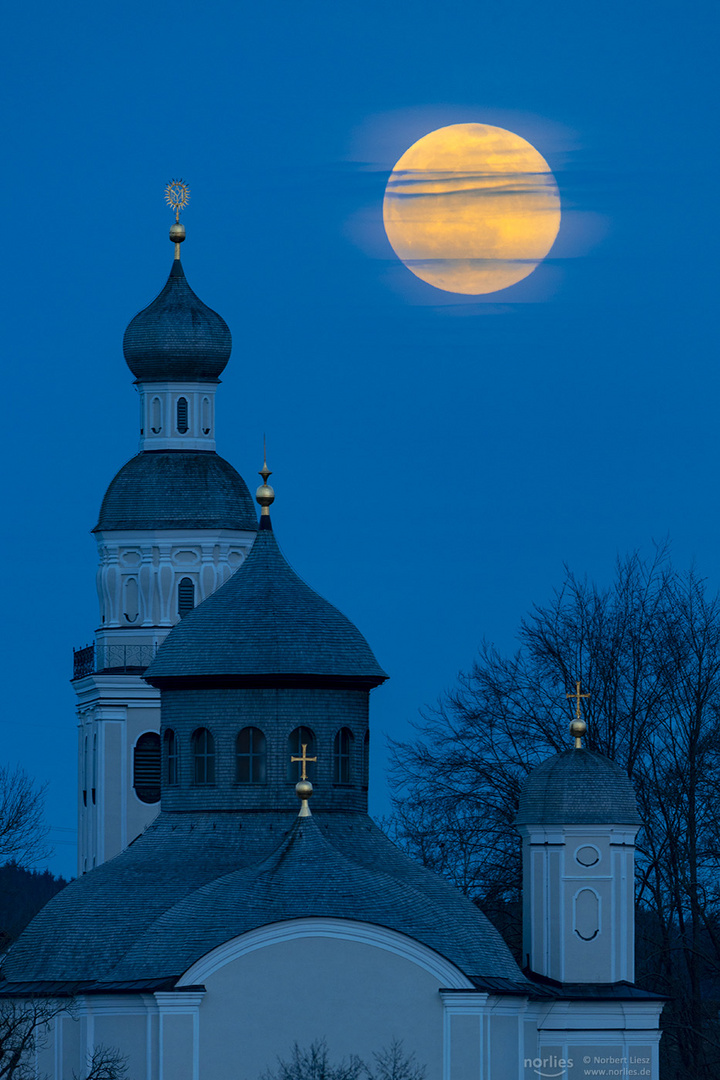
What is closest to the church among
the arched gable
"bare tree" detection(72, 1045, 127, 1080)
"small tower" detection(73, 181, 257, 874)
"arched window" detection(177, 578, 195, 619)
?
the arched gable

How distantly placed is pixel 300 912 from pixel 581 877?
20.6 ft

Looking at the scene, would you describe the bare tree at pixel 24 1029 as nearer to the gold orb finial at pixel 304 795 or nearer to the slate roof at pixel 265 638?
the gold orb finial at pixel 304 795

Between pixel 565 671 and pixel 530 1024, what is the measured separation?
16352 millimetres

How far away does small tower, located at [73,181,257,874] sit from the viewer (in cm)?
8112

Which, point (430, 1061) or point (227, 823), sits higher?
point (227, 823)

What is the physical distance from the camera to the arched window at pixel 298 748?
60.8 metres

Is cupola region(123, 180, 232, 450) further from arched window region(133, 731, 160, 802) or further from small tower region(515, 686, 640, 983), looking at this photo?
small tower region(515, 686, 640, 983)

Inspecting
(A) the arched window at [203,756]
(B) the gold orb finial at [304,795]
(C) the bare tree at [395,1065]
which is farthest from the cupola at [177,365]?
(C) the bare tree at [395,1065]

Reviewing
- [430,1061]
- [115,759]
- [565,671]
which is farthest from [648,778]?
→ [430,1061]

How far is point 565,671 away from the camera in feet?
243

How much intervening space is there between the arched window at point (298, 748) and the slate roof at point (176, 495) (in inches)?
808

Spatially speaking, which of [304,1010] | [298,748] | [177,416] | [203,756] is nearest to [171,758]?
[203,756]

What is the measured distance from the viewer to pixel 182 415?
270ft

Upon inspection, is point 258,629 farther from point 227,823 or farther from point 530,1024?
point 530,1024
